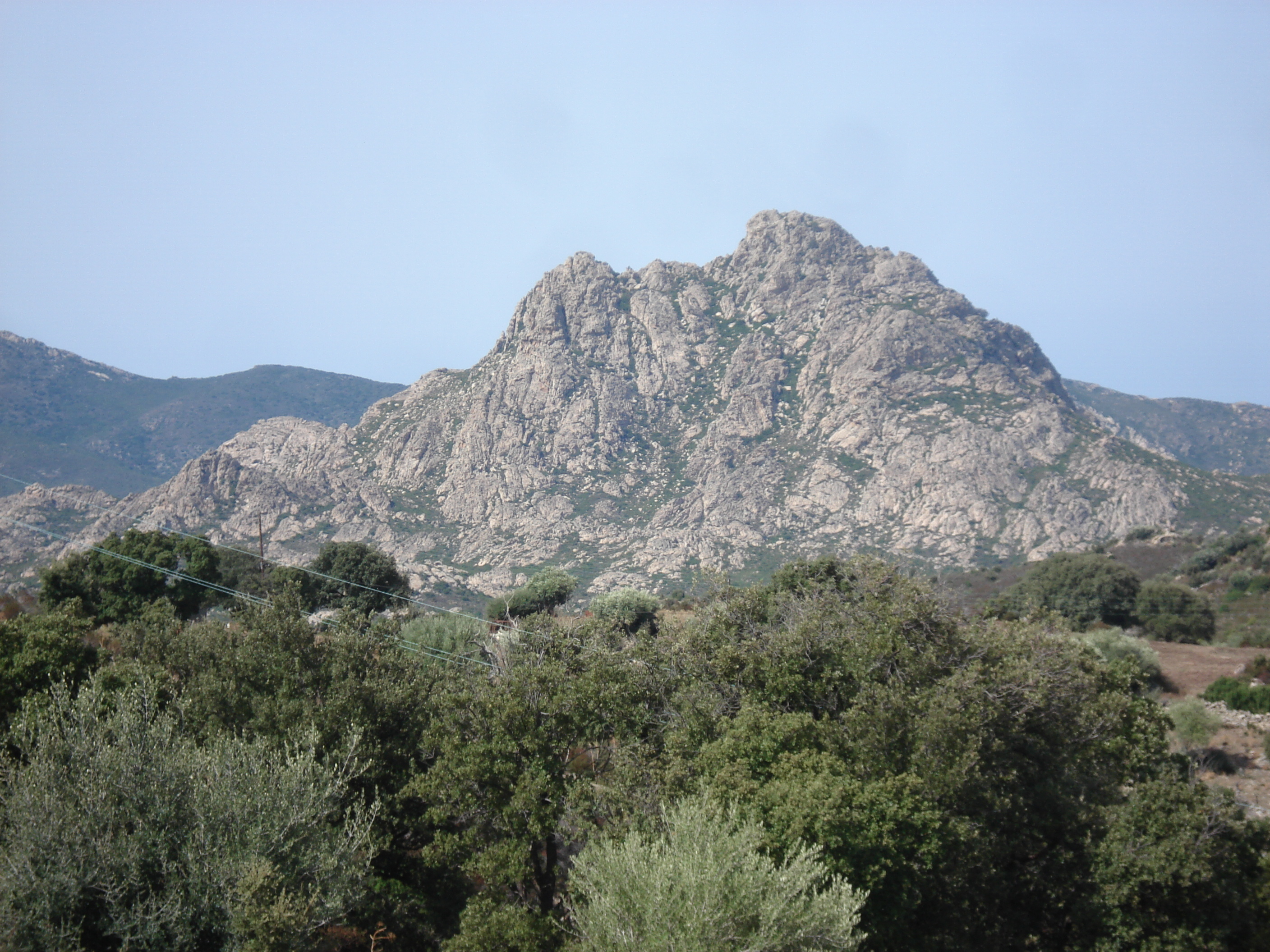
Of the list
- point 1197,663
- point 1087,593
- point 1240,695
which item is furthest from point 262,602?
point 1087,593

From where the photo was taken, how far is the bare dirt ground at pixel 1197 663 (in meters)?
46.7

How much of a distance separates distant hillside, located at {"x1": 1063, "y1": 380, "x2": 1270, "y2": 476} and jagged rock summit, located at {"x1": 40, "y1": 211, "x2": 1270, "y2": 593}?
43375 millimetres

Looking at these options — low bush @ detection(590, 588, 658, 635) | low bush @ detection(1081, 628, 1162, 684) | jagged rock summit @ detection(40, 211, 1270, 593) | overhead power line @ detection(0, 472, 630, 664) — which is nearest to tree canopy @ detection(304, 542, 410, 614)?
overhead power line @ detection(0, 472, 630, 664)

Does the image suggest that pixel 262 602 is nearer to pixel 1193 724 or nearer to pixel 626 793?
pixel 626 793

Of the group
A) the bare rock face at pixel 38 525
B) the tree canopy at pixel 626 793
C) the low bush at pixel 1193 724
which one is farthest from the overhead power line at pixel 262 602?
the bare rock face at pixel 38 525

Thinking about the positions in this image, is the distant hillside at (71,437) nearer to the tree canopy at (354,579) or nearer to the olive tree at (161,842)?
the tree canopy at (354,579)

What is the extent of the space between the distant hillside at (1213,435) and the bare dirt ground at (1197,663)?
13387 centimetres

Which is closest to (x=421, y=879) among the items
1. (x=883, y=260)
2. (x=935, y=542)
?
(x=935, y=542)

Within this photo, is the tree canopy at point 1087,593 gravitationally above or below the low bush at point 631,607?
above

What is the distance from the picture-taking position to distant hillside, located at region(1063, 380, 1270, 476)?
169625mm

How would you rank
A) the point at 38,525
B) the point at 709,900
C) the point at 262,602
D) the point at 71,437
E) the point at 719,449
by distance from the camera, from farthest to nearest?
the point at 71,437 → the point at 719,449 → the point at 38,525 → the point at 262,602 → the point at 709,900

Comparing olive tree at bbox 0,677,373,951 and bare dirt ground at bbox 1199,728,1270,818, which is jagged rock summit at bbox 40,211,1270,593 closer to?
bare dirt ground at bbox 1199,728,1270,818

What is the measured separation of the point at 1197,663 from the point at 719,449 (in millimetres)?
93401

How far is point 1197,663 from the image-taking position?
50906 mm
